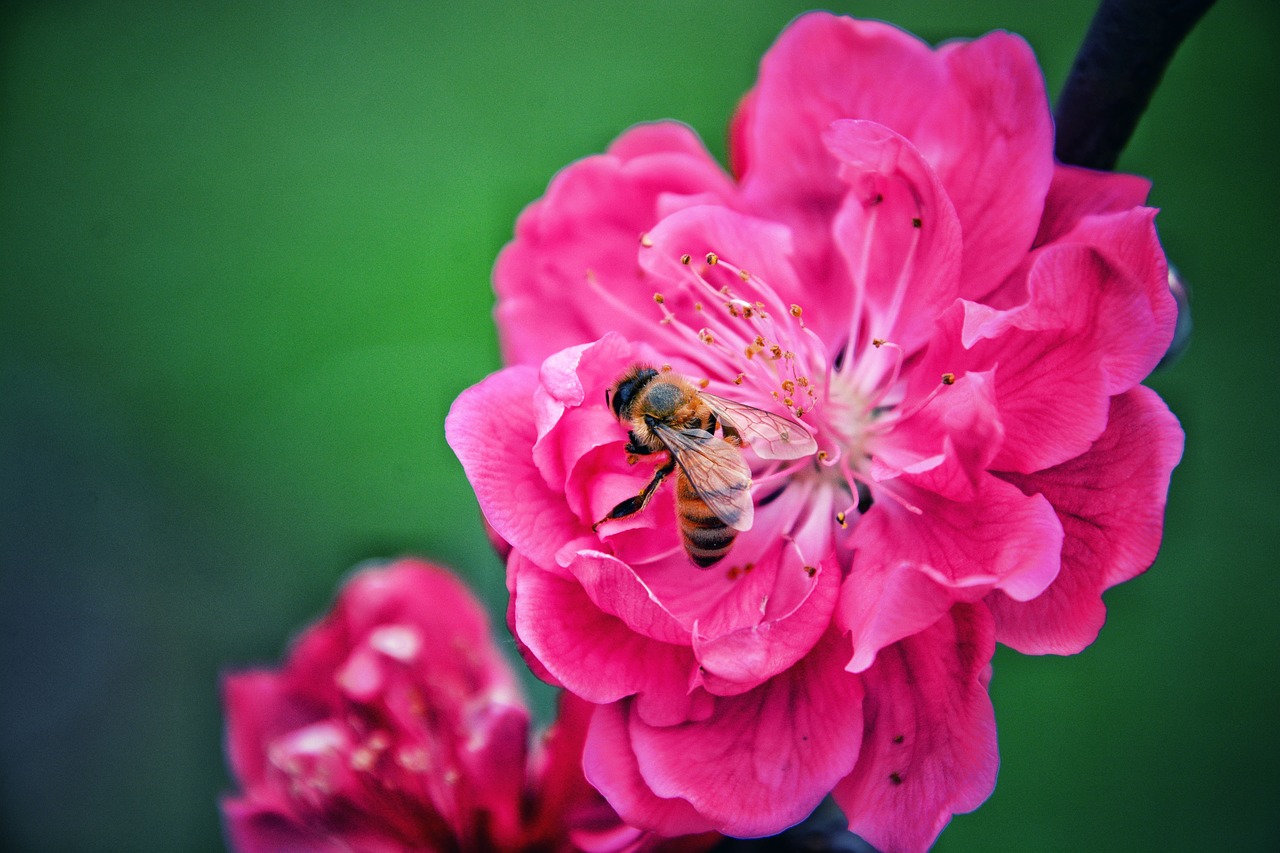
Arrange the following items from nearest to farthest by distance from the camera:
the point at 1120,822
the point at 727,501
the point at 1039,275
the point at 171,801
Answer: the point at 1039,275, the point at 727,501, the point at 1120,822, the point at 171,801

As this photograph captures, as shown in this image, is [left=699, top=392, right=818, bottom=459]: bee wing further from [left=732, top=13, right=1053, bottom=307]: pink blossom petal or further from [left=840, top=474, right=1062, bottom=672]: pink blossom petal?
[left=732, top=13, right=1053, bottom=307]: pink blossom petal

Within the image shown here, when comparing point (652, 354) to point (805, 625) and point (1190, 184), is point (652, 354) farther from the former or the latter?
point (1190, 184)

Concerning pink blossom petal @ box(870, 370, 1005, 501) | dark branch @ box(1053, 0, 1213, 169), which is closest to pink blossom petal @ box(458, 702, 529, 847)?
pink blossom petal @ box(870, 370, 1005, 501)

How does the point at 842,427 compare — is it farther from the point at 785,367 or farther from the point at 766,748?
the point at 766,748

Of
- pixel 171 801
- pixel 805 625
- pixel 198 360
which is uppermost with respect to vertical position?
pixel 805 625

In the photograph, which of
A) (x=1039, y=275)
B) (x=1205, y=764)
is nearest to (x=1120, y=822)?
(x=1205, y=764)

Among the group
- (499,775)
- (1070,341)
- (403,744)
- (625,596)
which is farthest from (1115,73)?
(403,744)
